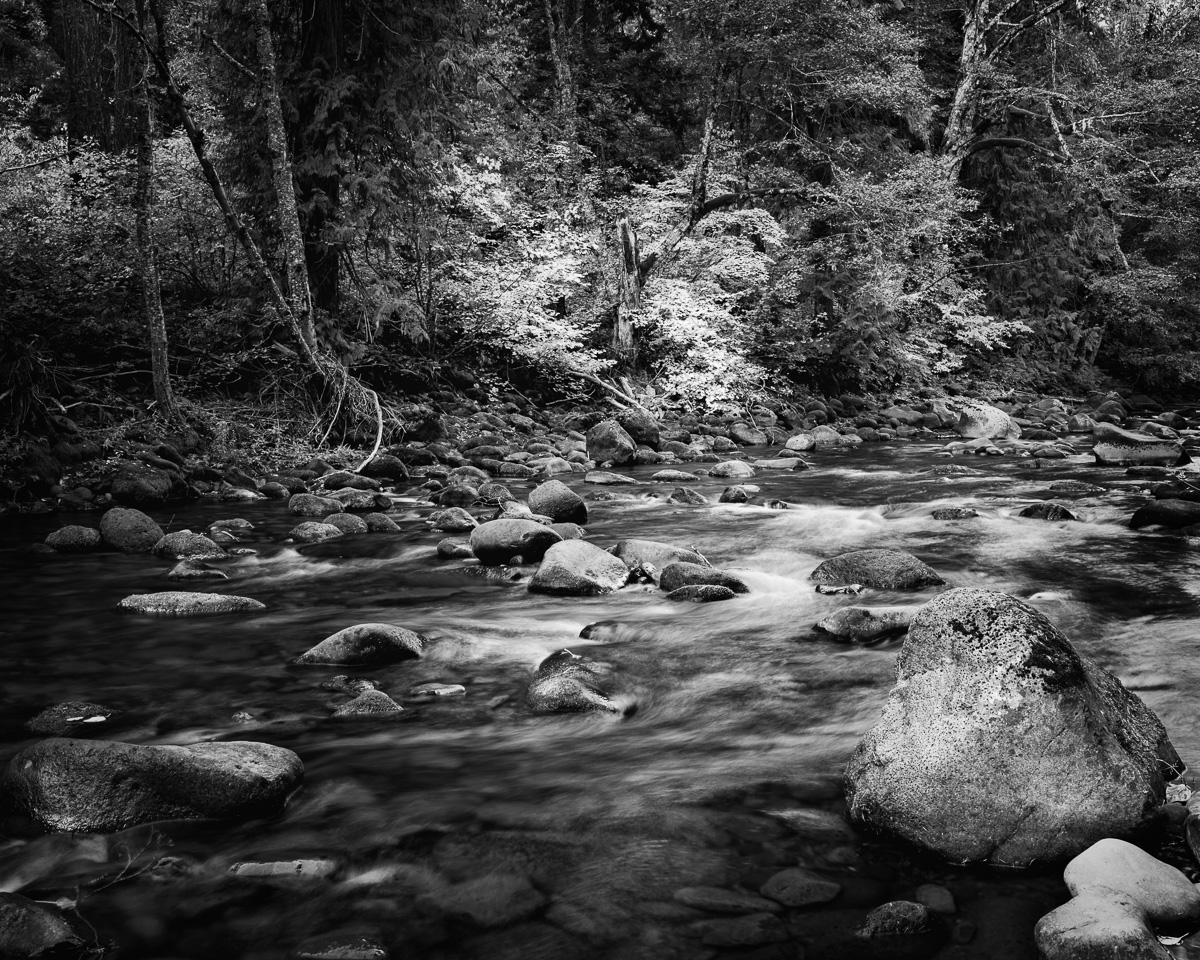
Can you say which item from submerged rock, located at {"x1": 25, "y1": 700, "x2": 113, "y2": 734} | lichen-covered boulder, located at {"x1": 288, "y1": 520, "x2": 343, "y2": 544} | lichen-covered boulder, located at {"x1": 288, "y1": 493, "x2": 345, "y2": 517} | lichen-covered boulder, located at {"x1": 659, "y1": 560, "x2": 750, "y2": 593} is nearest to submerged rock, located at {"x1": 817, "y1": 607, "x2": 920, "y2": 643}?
lichen-covered boulder, located at {"x1": 659, "y1": 560, "x2": 750, "y2": 593}

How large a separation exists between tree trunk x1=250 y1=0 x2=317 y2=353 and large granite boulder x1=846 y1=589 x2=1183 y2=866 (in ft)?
35.0

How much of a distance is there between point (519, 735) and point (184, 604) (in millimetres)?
2997

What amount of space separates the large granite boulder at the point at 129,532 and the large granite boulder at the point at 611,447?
776 centimetres

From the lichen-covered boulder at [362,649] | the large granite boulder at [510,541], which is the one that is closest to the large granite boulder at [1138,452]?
the large granite boulder at [510,541]

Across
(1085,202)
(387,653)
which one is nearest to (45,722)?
(387,653)

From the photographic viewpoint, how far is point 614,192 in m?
22.3

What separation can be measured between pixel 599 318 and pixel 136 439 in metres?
10.3

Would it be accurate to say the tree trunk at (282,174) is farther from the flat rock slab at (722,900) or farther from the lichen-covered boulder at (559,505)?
the flat rock slab at (722,900)

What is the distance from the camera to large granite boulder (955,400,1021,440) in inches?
698

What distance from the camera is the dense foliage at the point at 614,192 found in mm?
13070

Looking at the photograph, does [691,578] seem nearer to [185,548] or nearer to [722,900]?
[722,900]

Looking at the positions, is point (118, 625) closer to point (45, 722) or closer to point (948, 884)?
point (45, 722)

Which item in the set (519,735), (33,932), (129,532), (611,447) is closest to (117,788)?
(33,932)

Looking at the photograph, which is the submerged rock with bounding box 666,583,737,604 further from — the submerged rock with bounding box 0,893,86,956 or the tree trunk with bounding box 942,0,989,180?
the tree trunk with bounding box 942,0,989,180
